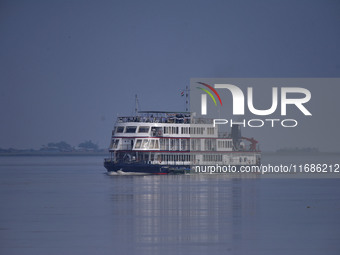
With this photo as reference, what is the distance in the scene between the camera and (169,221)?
47.4 m

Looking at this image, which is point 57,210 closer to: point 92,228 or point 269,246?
point 92,228

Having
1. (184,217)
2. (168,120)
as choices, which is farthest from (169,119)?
(184,217)

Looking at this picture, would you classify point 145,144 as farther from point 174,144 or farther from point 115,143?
point 174,144

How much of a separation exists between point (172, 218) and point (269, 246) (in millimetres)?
11820

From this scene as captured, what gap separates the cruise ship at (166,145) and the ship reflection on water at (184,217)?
17349mm

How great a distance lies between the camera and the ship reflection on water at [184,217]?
38750mm

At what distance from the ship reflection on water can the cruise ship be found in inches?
683

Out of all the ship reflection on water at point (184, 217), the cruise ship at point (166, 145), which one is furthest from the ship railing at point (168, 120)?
the ship reflection on water at point (184, 217)

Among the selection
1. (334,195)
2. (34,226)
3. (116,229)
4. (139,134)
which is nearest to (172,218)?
(116,229)

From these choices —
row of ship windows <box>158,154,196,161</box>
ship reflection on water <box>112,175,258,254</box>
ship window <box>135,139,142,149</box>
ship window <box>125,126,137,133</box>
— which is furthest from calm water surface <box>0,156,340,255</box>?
row of ship windows <box>158,154,196,161</box>

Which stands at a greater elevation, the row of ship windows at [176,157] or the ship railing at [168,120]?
the ship railing at [168,120]

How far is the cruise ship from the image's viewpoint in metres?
Answer: 97.9

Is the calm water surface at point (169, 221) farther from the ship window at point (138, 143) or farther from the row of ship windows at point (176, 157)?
the row of ship windows at point (176, 157)

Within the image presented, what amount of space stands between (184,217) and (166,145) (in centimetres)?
4981
